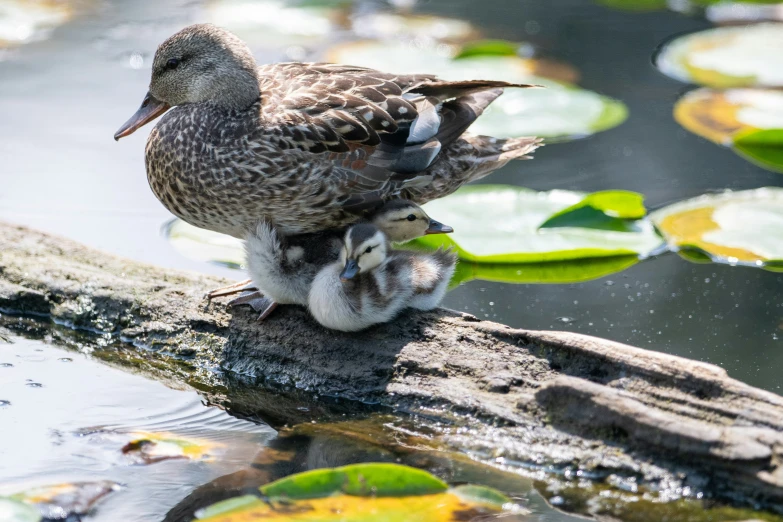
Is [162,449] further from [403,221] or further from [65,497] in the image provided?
[403,221]

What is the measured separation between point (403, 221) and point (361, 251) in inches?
18.6

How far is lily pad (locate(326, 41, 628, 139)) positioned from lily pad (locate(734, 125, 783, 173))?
2.63 ft

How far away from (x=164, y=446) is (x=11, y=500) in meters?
0.60

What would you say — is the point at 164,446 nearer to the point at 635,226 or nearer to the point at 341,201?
the point at 341,201

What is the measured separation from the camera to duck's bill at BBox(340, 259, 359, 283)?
3.65 metres

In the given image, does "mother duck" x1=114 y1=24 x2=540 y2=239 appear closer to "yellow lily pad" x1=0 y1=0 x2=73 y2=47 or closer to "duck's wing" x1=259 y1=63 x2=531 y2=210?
"duck's wing" x1=259 y1=63 x2=531 y2=210

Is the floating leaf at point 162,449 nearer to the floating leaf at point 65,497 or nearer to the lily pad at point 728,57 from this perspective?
the floating leaf at point 65,497

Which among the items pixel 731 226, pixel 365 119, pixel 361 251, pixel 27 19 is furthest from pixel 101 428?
pixel 27 19

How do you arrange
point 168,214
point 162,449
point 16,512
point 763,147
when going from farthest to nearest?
point 763,147, point 168,214, point 162,449, point 16,512

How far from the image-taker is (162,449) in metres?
3.39

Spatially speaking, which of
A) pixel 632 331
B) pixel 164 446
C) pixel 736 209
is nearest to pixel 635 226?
pixel 736 209

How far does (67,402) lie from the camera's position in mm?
3719

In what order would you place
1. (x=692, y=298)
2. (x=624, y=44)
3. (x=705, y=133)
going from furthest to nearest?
(x=624, y=44)
(x=705, y=133)
(x=692, y=298)

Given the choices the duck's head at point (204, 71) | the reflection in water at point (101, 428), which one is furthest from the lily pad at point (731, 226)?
the reflection in water at point (101, 428)
